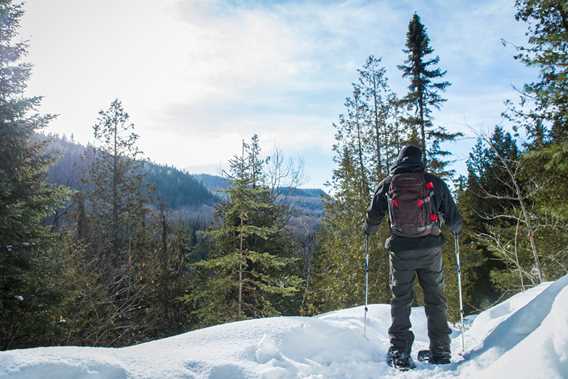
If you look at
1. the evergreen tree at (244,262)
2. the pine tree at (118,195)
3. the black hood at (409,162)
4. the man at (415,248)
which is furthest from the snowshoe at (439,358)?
the pine tree at (118,195)

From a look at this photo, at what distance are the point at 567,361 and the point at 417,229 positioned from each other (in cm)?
195

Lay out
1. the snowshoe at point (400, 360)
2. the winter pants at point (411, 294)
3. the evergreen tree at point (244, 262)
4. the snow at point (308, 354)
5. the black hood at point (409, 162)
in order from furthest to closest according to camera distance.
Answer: the evergreen tree at point (244, 262), the black hood at point (409, 162), the winter pants at point (411, 294), the snowshoe at point (400, 360), the snow at point (308, 354)

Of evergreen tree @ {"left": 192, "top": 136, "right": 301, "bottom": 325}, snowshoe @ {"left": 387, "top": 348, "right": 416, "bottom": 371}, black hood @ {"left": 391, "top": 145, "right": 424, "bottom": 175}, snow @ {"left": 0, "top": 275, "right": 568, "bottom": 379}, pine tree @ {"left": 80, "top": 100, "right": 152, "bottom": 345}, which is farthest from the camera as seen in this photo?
pine tree @ {"left": 80, "top": 100, "right": 152, "bottom": 345}

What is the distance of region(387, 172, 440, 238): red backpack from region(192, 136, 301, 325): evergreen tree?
10.0 metres

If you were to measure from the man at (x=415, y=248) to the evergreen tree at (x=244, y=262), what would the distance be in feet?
32.6

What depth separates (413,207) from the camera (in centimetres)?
433

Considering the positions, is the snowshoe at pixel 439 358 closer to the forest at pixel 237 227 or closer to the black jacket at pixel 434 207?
the black jacket at pixel 434 207

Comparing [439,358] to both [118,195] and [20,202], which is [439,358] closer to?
[20,202]

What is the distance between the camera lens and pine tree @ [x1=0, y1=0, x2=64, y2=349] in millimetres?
8359

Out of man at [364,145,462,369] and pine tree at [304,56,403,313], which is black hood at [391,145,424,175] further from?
pine tree at [304,56,403,313]

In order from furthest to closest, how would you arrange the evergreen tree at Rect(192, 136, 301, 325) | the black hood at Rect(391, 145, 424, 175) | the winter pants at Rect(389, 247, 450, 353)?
the evergreen tree at Rect(192, 136, 301, 325)
the black hood at Rect(391, 145, 424, 175)
the winter pants at Rect(389, 247, 450, 353)

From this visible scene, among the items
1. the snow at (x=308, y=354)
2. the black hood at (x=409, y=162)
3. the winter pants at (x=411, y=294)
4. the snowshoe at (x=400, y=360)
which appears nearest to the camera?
the snow at (x=308, y=354)

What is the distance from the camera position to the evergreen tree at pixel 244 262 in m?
14.5

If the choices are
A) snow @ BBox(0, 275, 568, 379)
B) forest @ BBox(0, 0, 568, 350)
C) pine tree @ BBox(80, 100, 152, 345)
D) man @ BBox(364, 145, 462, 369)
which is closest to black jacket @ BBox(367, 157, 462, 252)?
man @ BBox(364, 145, 462, 369)
